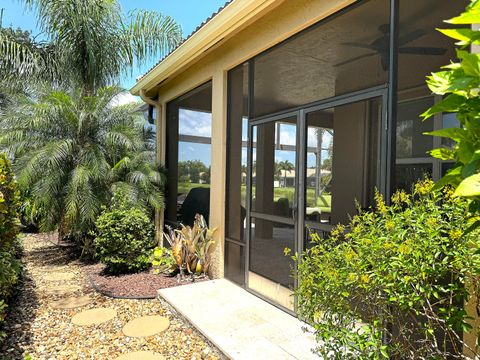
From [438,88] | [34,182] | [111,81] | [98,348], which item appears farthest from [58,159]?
[438,88]

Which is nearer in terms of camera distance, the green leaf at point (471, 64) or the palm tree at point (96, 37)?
the green leaf at point (471, 64)

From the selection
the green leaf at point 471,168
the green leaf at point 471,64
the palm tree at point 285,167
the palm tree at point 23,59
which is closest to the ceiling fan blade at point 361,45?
the palm tree at point 285,167

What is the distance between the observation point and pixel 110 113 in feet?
25.1

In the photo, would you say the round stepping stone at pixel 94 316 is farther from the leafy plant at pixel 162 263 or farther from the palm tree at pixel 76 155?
the palm tree at pixel 76 155

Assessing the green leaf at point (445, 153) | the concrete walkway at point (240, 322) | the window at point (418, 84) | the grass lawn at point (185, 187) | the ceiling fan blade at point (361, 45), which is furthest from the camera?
the grass lawn at point (185, 187)

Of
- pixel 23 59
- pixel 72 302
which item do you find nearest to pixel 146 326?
pixel 72 302

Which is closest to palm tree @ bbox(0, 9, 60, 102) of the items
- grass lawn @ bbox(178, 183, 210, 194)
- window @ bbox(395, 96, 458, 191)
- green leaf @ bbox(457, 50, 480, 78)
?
grass lawn @ bbox(178, 183, 210, 194)

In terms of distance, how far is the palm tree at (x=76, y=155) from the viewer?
6.73m

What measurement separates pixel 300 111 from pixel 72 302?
14.6 ft

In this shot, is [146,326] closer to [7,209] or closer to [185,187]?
[7,209]

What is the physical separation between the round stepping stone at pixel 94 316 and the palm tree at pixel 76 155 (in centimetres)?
263

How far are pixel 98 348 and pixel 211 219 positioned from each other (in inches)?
110

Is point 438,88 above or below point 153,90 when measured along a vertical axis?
below

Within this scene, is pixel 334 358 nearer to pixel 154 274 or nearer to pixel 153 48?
pixel 154 274
